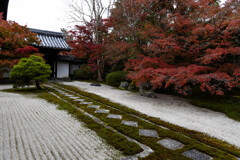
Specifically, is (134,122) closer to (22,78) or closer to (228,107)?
(228,107)

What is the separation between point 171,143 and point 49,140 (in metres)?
1.76

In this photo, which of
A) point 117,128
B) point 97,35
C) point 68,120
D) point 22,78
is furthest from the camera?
point 97,35

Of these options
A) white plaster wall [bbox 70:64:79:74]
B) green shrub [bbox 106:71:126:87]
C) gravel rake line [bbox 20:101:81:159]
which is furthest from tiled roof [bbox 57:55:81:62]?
gravel rake line [bbox 20:101:81:159]

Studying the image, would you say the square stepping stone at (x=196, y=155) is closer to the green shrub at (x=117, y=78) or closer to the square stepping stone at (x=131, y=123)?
the square stepping stone at (x=131, y=123)

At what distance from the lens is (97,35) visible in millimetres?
11047

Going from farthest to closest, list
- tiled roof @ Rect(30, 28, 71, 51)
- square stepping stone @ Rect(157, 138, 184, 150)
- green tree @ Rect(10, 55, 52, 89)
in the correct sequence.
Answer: tiled roof @ Rect(30, 28, 71, 51) → green tree @ Rect(10, 55, 52, 89) → square stepping stone @ Rect(157, 138, 184, 150)

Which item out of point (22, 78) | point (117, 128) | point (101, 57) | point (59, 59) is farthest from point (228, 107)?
point (59, 59)

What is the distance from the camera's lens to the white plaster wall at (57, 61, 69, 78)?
11.9 m

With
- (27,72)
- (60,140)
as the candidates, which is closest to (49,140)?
(60,140)

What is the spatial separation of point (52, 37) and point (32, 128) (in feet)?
36.3

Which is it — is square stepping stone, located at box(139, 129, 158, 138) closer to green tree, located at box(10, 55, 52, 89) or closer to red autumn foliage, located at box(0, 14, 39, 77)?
green tree, located at box(10, 55, 52, 89)

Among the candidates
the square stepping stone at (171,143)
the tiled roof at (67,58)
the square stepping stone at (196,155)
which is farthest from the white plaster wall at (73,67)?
the square stepping stone at (196,155)

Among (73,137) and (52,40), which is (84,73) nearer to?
(52,40)

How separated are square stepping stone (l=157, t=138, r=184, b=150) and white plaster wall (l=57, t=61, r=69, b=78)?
37.7 ft
